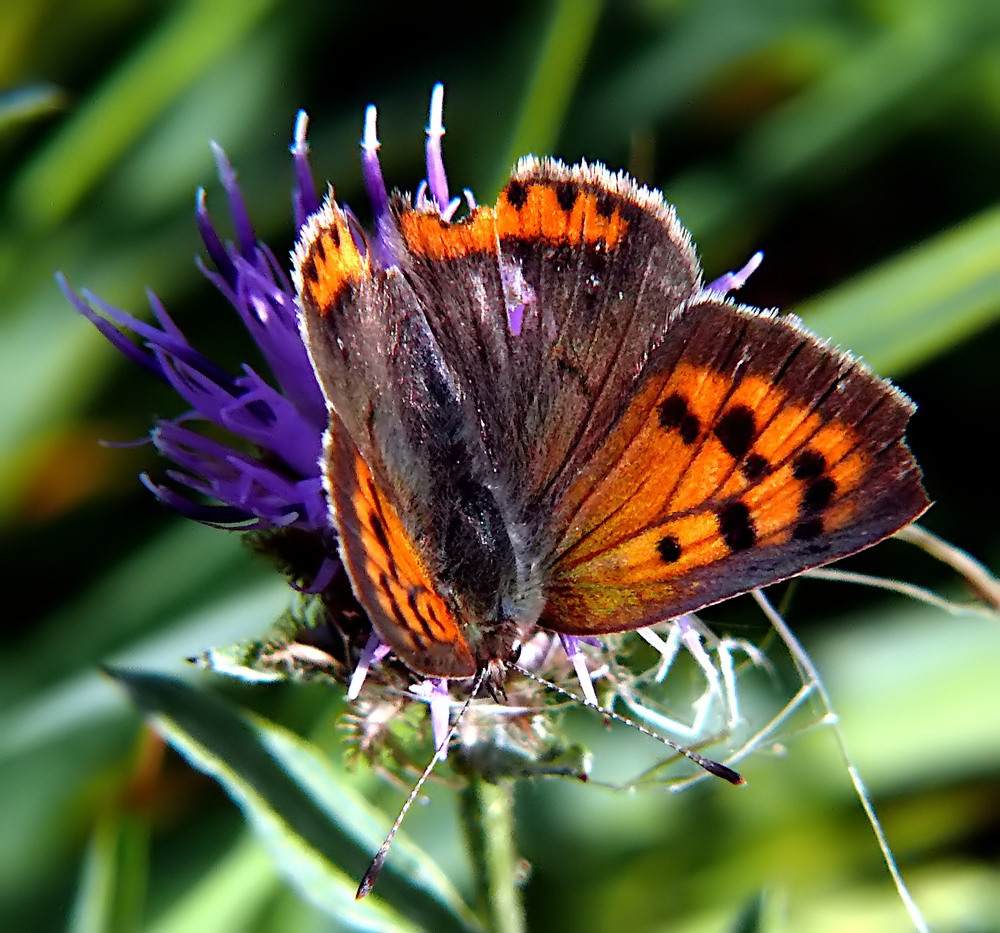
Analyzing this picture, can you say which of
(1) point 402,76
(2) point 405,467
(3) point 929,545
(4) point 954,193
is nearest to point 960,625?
(3) point 929,545

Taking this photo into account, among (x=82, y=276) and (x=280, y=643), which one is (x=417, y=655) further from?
(x=82, y=276)

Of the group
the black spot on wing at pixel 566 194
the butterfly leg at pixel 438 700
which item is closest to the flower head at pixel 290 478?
the butterfly leg at pixel 438 700

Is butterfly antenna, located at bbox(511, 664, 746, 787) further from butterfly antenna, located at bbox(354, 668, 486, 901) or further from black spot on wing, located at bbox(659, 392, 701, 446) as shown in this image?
black spot on wing, located at bbox(659, 392, 701, 446)

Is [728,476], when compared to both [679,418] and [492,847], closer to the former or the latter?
[679,418]

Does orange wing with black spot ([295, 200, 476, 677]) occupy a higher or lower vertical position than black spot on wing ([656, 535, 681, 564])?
higher

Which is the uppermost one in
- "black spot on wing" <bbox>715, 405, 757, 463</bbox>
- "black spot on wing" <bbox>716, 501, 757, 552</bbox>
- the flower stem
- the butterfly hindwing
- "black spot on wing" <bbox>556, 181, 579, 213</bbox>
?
"black spot on wing" <bbox>556, 181, 579, 213</bbox>

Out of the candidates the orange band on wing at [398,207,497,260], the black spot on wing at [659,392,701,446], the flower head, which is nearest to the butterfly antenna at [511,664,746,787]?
the flower head

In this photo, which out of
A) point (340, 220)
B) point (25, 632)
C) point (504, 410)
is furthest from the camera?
point (25, 632)

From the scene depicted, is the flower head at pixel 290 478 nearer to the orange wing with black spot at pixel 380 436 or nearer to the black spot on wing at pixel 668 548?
the orange wing with black spot at pixel 380 436
